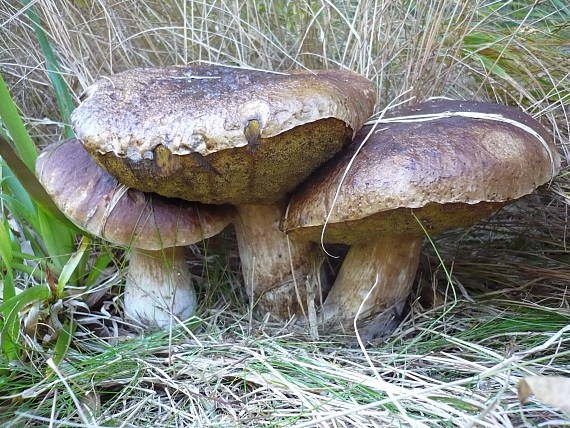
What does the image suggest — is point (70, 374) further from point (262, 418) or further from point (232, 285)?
point (232, 285)

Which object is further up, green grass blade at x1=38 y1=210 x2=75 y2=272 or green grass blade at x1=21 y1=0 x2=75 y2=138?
green grass blade at x1=21 y1=0 x2=75 y2=138

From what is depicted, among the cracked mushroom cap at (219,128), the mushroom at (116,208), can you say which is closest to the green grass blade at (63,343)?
the mushroom at (116,208)

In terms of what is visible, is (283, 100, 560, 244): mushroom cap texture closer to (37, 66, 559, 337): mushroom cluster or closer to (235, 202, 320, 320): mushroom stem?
(37, 66, 559, 337): mushroom cluster

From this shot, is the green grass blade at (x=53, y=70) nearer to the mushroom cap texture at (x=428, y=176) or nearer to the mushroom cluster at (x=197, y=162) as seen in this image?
the mushroom cluster at (x=197, y=162)

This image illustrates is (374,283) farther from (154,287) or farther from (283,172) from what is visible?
(154,287)

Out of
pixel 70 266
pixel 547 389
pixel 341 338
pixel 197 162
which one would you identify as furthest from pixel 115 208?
pixel 547 389

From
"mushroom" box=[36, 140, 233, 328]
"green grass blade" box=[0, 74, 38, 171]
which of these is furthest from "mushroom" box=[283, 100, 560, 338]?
"green grass blade" box=[0, 74, 38, 171]
